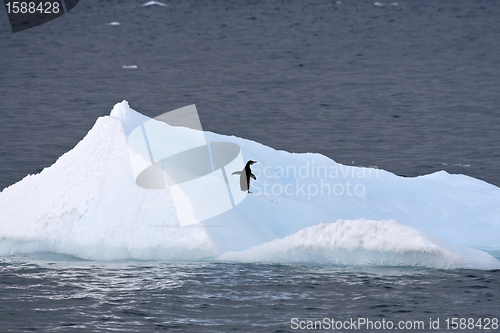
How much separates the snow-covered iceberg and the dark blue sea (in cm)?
34

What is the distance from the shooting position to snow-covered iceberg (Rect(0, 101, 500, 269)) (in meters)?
11.3

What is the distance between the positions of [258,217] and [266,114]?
50.9ft

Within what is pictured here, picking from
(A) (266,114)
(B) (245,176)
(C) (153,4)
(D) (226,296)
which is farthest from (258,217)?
(C) (153,4)

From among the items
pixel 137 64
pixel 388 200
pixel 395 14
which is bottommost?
pixel 388 200

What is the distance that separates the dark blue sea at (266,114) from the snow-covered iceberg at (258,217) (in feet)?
1.12

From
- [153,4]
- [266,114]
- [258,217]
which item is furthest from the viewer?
[153,4]

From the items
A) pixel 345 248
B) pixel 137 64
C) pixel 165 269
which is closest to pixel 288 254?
pixel 345 248

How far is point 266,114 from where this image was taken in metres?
27.8

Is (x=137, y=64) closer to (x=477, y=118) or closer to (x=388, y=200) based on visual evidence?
(x=477, y=118)

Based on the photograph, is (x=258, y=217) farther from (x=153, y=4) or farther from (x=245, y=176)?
(x=153, y=4)

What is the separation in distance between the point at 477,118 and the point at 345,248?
17.2m

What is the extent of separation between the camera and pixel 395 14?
77750 mm

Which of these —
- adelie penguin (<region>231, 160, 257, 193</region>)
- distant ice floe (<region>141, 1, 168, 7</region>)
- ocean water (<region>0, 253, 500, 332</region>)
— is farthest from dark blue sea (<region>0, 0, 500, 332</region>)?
distant ice floe (<region>141, 1, 168, 7</region>)

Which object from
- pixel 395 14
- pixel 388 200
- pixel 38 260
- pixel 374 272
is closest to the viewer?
pixel 374 272
